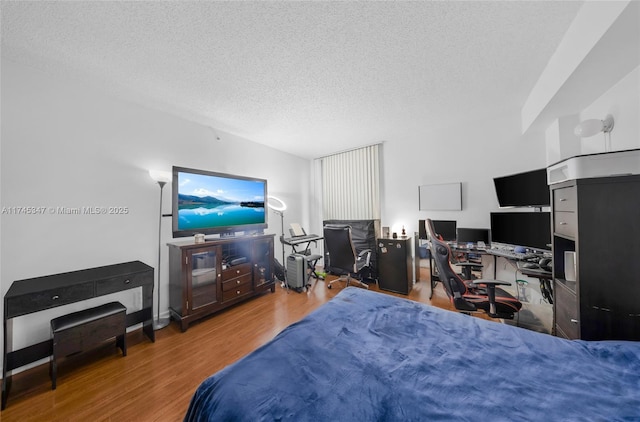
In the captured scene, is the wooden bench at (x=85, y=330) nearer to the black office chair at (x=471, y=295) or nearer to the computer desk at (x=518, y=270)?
the black office chair at (x=471, y=295)

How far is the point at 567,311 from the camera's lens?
1489 millimetres

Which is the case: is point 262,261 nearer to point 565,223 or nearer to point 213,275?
point 213,275

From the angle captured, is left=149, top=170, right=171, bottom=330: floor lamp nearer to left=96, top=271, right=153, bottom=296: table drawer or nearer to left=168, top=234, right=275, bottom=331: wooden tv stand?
left=168, top=234, right=275, bottom=331: wooden tv stand

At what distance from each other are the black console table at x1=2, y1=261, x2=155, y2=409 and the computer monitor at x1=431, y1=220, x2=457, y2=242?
416 centimetres

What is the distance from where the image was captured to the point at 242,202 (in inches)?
130

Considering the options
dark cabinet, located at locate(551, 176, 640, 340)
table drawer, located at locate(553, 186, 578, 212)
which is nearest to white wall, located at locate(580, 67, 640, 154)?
table drawer, located at locate(553, 186, 578, 212)

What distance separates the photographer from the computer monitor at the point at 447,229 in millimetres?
3561

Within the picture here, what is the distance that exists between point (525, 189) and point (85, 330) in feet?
15.8

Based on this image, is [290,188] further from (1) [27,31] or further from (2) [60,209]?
(1) [27,31]

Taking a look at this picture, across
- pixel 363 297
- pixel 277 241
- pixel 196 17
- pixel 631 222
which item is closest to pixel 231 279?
pixel 277 241

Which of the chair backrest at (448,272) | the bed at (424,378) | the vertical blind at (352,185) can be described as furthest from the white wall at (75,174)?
the chair backrest at (448,272)

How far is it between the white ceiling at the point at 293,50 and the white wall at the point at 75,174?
0.84ft

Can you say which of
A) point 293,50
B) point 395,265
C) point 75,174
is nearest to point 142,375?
point 75,174

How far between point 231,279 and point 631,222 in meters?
3.56
